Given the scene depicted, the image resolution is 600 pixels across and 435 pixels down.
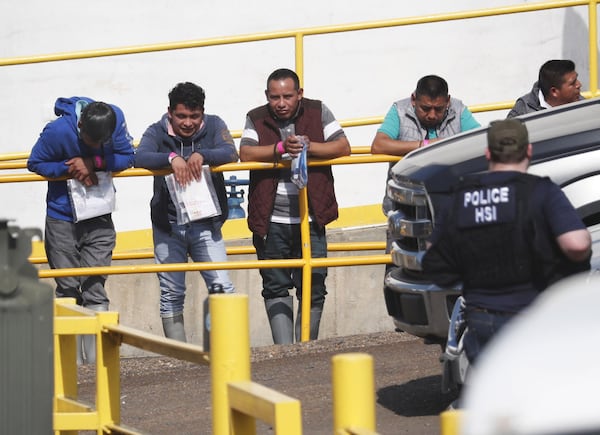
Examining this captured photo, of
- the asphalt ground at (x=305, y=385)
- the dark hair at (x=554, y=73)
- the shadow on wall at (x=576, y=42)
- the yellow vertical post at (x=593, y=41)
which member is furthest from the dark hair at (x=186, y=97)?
the shadow on wall at (x=576, y=42)

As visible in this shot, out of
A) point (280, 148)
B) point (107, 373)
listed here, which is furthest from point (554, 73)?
point (107, 373)

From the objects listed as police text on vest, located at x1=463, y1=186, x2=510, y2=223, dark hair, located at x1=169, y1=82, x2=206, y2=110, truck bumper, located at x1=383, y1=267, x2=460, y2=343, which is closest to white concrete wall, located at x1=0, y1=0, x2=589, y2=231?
dark hair, located at x1=169, y1=82, x2=206, y2=110

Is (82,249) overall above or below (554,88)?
below

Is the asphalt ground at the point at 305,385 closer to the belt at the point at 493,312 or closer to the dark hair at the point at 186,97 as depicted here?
the belt at the point at 493,312

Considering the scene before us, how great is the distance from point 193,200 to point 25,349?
385cm

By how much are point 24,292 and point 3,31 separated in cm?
773

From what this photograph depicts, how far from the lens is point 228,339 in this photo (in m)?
3.13

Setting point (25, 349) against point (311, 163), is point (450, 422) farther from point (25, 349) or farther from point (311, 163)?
point (311, 163)

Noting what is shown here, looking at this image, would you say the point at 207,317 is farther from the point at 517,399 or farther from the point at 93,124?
the point at 93,124

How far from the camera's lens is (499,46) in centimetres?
1060

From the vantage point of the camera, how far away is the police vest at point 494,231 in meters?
4.04

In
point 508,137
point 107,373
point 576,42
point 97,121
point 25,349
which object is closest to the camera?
point 25,349

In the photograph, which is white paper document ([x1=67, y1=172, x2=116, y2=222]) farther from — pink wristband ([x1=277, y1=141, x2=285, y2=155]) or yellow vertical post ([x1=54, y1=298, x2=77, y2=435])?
yellow vertical post ([x1=54, y1=298, x2=77, y2=435])

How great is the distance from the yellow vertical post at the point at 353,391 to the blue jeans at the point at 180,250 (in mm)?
4685
